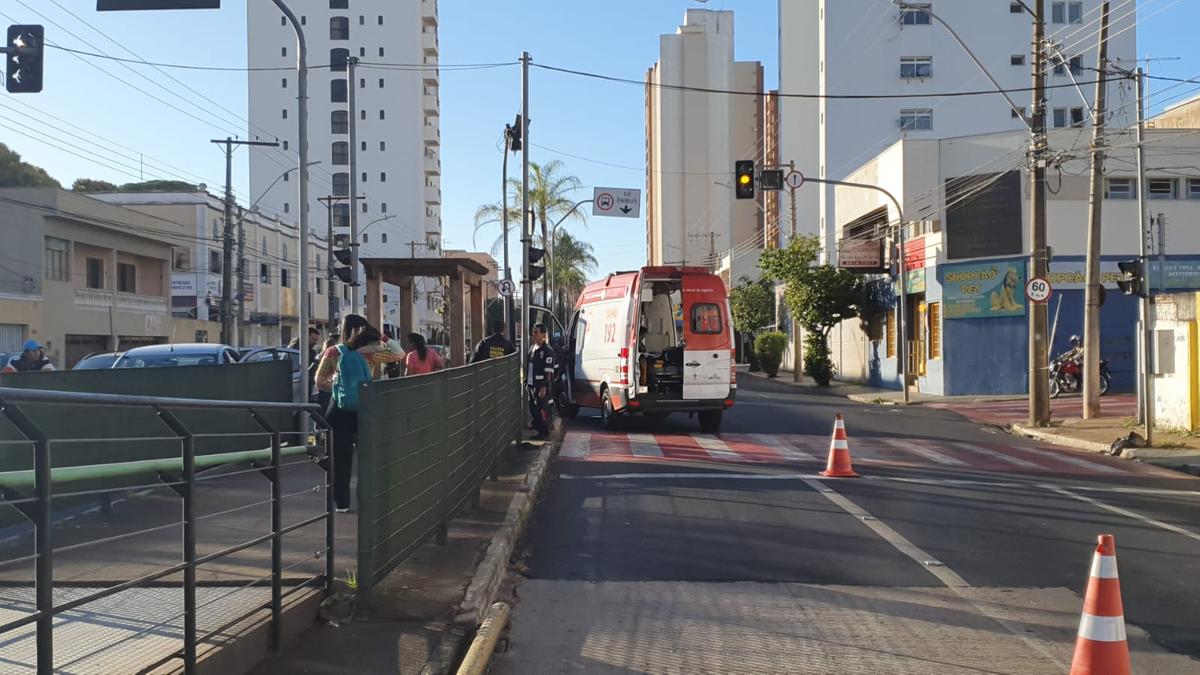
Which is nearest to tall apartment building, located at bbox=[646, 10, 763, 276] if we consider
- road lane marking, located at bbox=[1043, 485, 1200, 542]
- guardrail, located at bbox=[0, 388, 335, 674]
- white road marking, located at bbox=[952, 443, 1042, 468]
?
white road marking, located at bbox=[952, 443, 1042, 468]

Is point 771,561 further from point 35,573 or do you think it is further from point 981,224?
point 981,224

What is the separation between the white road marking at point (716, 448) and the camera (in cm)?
1507

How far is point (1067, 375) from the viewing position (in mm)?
28047

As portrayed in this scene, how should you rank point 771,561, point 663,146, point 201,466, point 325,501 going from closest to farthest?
point 201,466
point 325,501
point 771,561
point 663,146

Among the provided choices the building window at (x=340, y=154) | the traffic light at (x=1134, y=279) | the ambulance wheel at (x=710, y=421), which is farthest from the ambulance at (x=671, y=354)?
the building window at (x=340, y=154)

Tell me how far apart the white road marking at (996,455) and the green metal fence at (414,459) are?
840cm

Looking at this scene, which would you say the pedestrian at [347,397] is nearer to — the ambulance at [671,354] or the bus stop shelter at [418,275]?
the ambulance at [671,354]

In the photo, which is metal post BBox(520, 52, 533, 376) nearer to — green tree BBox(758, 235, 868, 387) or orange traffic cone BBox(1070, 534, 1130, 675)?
orange traffic cone BBox(1070, 534, 1130, 675)

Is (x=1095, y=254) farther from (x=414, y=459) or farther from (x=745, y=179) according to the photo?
(x=414, y=459)

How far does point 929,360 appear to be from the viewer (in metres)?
32.2

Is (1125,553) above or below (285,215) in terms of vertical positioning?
below

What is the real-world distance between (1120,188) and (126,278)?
3885 cm

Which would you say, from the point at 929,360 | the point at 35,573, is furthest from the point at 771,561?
the point at 929,360

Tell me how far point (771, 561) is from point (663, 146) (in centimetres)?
9453
